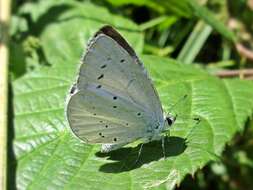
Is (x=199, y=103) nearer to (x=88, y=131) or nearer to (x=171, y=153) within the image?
(x=171, y=153)

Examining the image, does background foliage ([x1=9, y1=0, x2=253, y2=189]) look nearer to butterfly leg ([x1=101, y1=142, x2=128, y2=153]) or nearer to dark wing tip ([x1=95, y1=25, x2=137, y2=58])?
butterfly leg ([x1=101, y1=142, x2=128, y2=153])

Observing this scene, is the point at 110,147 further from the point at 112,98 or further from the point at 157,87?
the point at 157,87

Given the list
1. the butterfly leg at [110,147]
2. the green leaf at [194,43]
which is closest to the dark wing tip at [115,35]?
the butterfly leg at [110,147]

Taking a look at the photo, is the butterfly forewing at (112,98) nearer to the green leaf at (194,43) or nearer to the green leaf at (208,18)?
the green leaf at (208,18)

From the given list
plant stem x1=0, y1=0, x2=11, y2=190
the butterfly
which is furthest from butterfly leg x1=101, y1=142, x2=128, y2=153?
plant stem x1=0, y1=0, x2=11, y2=190

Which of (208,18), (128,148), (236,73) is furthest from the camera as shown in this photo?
(208,18)

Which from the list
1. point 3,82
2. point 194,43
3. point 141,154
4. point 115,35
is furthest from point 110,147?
point 194,43

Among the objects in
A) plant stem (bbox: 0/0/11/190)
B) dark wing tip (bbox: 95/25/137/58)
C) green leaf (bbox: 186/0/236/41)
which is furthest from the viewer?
green leaf (bbox: 186/0/236/41)
